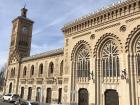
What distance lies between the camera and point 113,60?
2431 centimetres

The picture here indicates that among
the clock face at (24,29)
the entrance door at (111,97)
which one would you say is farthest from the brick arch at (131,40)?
the clock face at (24,29)

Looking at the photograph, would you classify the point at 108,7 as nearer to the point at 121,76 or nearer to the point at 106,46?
the point at 106,46

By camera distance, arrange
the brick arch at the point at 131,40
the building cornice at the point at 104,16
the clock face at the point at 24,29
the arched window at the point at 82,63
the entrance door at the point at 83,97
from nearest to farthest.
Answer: the brick arch at the point at 131,40 → the building cornice at the point at 104,16 → the entrance door at the point at 83,97 → the arched window at the point at 82,63 → the clock face at the point at 24,29

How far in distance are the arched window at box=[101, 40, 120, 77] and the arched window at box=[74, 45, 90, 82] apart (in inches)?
105

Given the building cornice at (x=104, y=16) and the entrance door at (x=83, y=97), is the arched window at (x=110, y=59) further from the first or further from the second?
the entrance door at (x=83, y=97)

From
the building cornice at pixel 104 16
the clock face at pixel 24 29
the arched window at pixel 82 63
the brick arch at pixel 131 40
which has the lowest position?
the arched window at pixel 82 63

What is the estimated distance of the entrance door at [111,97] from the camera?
23.2 m

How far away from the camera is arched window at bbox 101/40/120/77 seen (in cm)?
2388

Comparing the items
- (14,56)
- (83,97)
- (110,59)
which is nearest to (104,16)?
(110,59)

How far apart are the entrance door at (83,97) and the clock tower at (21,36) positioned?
1058 inches

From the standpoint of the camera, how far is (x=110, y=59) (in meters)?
24.6

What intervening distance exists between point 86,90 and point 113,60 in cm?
565

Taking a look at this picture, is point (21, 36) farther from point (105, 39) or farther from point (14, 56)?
point (105, 39)

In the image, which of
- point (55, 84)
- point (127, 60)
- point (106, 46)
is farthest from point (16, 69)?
point (127, 60)
